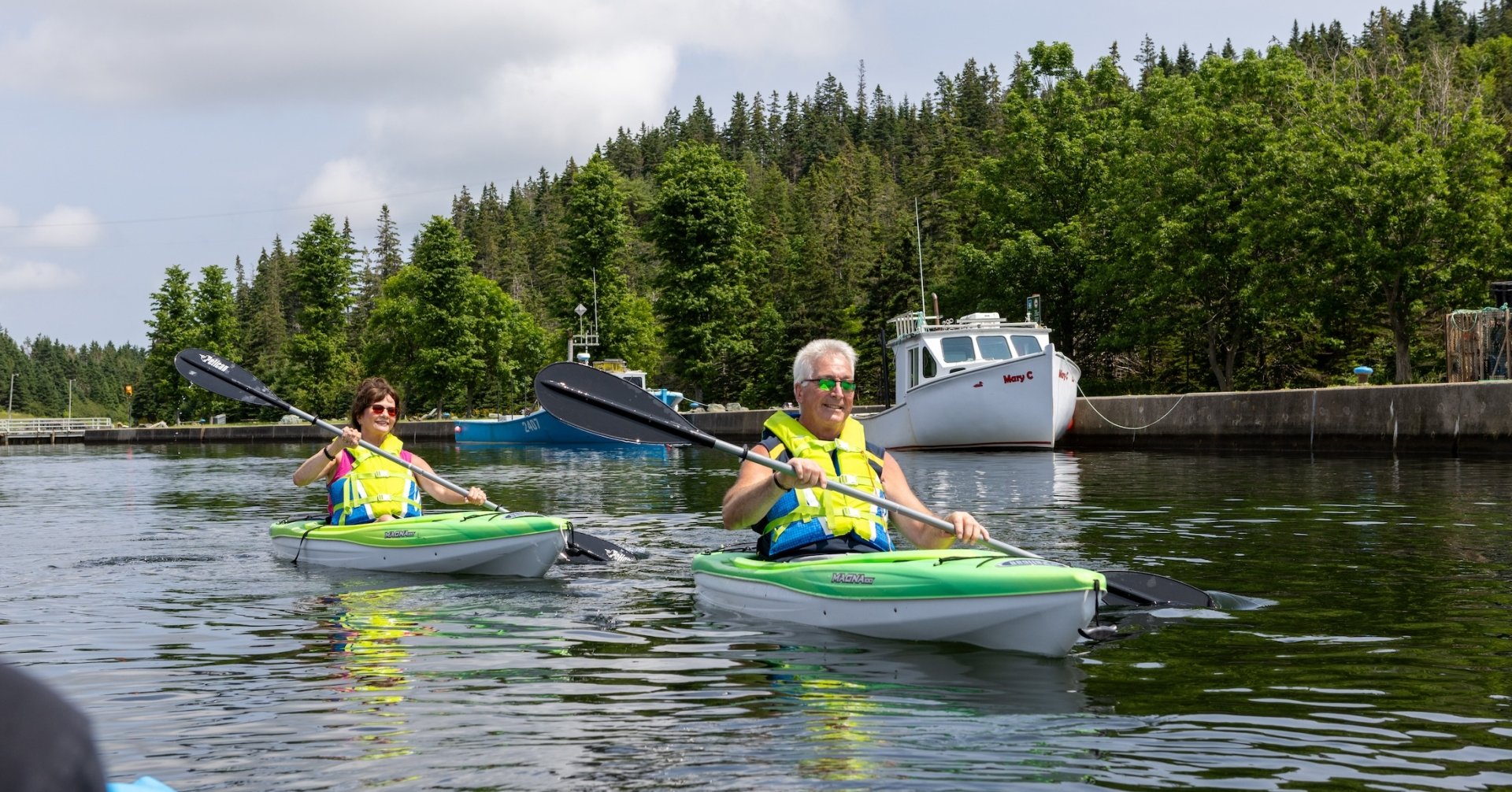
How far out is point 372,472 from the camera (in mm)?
12406

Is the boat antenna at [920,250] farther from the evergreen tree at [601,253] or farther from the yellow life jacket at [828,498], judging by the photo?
the yellow life jacket at [828,498]

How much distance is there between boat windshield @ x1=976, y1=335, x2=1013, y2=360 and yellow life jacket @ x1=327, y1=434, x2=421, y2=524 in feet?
68.5

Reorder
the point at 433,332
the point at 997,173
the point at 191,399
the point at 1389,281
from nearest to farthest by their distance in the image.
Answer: the point at 1389,281
the point at 997,173
the point at 433,332
the point at 191,399

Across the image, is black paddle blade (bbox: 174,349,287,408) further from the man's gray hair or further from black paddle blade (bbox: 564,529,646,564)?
the man's gray hair

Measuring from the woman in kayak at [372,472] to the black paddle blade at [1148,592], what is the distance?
5.55m

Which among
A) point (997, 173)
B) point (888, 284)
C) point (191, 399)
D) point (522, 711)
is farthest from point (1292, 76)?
point (191, 399)

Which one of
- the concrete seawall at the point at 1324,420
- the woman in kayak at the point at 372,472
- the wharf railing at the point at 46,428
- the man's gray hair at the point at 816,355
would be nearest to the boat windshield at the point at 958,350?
the concrete seawall at the point at 1324,420

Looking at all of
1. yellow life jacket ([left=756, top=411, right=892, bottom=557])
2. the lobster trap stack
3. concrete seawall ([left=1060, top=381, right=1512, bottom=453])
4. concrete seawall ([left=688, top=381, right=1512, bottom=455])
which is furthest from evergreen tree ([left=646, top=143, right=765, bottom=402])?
yellow life jacket ([left=756, top=411, right=892, bottom=557])

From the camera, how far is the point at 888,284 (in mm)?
56000

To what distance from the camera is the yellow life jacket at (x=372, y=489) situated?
40.4 ft

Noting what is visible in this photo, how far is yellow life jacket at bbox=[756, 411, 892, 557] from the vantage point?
8.10 meters

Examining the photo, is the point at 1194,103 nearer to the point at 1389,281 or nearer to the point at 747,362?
the point at 1389,281

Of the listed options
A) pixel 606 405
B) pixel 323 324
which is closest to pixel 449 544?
pixel 606 405

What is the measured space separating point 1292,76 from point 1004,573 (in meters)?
34.4
